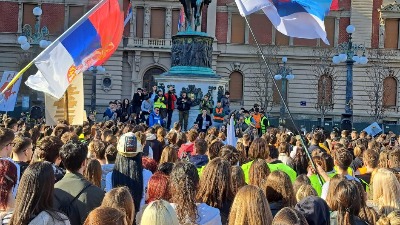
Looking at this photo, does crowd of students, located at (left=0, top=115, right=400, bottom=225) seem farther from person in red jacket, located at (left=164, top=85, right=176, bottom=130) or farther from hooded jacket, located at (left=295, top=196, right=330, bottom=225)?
person in red jacket, located at (left=164, top=85, right=176, bottom=130)

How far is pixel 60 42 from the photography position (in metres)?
10.3

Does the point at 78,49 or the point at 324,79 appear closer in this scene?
the point at 78,49

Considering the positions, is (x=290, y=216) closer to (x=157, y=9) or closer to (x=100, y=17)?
(x=100, y=17)

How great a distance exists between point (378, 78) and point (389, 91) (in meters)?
1.62

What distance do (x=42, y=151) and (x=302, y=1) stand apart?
242 inches

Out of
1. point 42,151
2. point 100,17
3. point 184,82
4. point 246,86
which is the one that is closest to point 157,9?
point 246,86

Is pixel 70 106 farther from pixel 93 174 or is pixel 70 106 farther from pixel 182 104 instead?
pixel 182 104

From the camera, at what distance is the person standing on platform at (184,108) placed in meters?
23.4

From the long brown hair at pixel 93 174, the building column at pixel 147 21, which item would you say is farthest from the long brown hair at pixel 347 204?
the building column at pixel 147 21

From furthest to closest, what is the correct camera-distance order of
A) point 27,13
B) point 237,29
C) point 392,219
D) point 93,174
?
point 237,29
point 27,13
point 93,174
point 392,219

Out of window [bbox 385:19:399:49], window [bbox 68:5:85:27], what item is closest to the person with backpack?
window [bbox 68:5:85:27]

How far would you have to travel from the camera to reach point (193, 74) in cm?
2520

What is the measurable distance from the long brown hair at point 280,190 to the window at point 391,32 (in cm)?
4759

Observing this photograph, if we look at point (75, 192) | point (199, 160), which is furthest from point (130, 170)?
point (199, 160)
